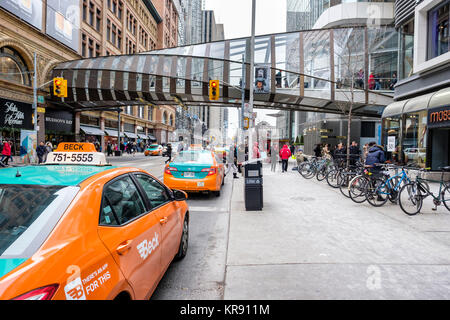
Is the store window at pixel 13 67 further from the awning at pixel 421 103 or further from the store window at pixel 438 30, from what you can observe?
the store window at pixel 438 30

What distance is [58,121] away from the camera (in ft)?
122

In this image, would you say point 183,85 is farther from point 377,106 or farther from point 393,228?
point 393,228

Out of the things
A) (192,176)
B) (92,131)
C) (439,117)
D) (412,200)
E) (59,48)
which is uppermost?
(59,48)

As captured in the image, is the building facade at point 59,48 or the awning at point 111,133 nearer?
the building facade at point 59,48

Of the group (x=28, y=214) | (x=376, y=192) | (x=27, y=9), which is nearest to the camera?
(x=28, y=214)

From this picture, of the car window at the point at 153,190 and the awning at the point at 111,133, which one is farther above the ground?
the awning at the point at 111,133

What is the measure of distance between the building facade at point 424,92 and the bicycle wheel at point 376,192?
7049mm

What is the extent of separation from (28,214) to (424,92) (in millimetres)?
18582

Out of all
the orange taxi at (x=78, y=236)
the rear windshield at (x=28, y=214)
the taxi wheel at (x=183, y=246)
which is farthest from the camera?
the taxi wheel at (x=183, y=246)

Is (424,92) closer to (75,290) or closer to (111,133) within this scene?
(75,290)

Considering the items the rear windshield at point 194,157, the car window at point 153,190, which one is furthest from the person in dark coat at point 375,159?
the car window at point 153,190

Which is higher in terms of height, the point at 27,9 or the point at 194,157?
the point at 27,9

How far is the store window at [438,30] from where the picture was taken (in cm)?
1460

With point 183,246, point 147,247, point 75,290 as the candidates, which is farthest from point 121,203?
point 183,246
